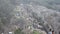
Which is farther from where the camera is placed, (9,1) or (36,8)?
(36,8)

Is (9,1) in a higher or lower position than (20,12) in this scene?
higher

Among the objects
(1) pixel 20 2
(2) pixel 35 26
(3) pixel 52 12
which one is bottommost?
(2) pixel 35 26

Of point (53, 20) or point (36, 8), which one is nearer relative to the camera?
point (53, 20)

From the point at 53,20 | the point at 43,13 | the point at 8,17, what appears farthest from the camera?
the point at 43,13

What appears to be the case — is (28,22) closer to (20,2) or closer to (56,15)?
(20,2)

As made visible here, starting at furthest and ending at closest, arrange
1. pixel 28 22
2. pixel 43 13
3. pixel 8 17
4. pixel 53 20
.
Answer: pixel 43 13
pixel 53 20
pixel 28 22
pixel 8 17

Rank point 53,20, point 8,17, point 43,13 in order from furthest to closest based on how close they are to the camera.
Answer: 1. point 43,13
2. point 53,20
3. point 8,17

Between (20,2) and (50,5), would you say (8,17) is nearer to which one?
(20,2)

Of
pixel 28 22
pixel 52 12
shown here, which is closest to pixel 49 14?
pixel 52 12

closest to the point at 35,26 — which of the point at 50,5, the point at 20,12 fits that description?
the point at 20,12
